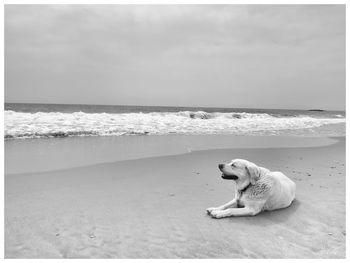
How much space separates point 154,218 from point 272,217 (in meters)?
1.78

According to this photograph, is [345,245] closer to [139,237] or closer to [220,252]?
[220,252]

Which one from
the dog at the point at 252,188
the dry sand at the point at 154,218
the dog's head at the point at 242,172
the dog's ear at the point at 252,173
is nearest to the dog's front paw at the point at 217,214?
the dry sand at the point at 154,218

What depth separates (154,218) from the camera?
4402 millimetres

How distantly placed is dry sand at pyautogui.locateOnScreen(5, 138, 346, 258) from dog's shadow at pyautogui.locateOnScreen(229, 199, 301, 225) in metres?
0.01

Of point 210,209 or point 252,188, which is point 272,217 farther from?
point 210,209

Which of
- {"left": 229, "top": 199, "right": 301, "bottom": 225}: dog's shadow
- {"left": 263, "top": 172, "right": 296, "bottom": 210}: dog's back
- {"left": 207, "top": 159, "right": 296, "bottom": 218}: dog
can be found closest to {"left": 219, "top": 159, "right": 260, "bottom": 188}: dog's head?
{"left": 207, "top": 159, "right": 296, "bottom": 218}: dog

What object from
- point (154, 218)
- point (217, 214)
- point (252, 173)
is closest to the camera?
point (154, 218)

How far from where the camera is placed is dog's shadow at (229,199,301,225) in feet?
14.8

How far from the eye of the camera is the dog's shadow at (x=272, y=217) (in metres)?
4.51

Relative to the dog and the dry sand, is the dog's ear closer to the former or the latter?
the dog

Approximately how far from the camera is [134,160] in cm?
816

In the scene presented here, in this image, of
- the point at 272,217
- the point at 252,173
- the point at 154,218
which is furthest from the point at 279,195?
the point at 154,218

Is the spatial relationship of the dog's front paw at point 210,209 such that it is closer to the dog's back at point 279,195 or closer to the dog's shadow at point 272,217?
the dog's shadow at point 272,217

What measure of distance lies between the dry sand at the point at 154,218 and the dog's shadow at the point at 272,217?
1 cm
